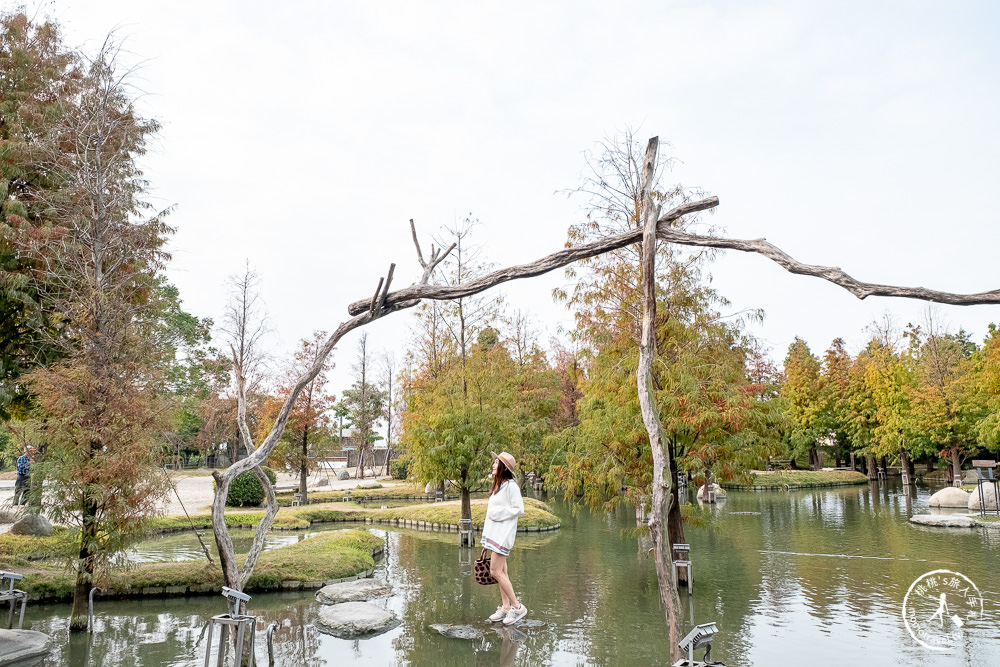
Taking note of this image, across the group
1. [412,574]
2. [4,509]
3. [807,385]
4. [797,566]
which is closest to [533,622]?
[412,574]

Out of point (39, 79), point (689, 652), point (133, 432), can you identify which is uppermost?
point (39, 79)

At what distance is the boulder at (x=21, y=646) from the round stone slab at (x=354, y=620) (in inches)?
107

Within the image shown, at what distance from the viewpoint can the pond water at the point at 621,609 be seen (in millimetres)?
6484

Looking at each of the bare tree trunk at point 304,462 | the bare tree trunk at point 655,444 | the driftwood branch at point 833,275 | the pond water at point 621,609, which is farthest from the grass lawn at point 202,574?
the bare tree trunk at point 304,462

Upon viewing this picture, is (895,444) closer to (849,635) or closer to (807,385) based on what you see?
(807,385)

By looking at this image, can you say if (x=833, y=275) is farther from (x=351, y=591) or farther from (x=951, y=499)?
(x=951, y=499)

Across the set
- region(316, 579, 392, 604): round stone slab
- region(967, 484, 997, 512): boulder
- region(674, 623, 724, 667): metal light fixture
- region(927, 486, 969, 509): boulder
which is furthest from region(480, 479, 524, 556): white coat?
region(927, 486, 969, 509): boulder

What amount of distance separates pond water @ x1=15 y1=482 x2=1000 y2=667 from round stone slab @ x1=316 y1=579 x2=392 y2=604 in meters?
0.24

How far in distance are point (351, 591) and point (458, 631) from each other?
244cm

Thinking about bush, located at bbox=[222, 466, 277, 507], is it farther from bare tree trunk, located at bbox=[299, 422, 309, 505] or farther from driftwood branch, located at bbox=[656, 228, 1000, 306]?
driftwood branch, located at bbox=[656, 228, 1000, 306]

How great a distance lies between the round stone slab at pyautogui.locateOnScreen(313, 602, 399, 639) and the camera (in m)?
7.48

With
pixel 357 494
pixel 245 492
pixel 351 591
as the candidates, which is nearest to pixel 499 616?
pixel 351 591

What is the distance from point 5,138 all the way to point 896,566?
1611 cm

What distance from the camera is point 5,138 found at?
33.7 ft
